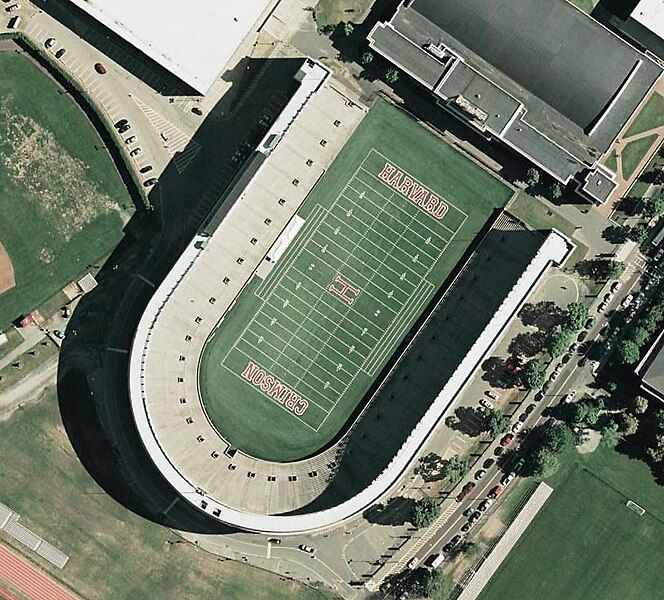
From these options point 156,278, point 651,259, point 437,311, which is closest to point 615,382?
point 651,259

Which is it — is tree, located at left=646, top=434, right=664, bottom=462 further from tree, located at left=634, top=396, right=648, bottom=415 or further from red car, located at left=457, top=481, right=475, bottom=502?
red car, located at left=457, top=481, right=475, bottom=502

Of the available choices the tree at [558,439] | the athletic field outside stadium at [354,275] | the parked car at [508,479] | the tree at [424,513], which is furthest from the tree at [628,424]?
the athletic field outside stadium at [354,275]

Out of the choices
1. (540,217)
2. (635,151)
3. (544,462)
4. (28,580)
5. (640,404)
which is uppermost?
(635,151)

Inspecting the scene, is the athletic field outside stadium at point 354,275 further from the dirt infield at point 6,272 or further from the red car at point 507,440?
the dirt infield at point 6,272

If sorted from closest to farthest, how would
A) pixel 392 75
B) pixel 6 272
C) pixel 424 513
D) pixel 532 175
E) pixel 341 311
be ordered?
pixel 392 75, pixel 532 175, pixel 424 513, pixel 341 311, pixel 6 272

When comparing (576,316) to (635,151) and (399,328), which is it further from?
(635,151)

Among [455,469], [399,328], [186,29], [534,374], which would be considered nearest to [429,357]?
[399,328]

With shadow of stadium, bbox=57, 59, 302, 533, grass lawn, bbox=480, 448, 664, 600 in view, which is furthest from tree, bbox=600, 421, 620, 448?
shadow of stadium, bbox=57, 59, 302, 533
